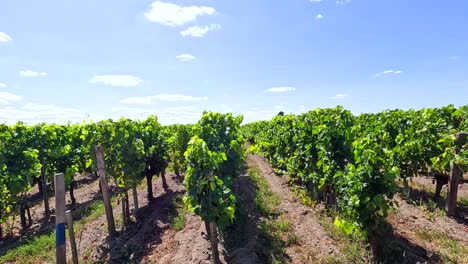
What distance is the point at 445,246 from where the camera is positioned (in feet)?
22.4

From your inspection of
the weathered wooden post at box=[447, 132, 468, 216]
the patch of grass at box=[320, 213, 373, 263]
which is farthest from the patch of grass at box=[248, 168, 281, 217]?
the weathered wooden post at box=[447, 132, 468, 216]

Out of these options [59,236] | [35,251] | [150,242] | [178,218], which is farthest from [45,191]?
[59,236]

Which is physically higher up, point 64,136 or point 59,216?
point 64,136

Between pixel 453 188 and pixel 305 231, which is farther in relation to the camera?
pixel 453 188

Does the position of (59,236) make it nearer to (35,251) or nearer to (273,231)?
(35,251)

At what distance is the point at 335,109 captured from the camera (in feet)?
36.9

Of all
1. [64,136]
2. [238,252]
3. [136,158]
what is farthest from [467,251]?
[64,136]

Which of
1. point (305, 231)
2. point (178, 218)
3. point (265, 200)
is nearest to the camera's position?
point (305, 231)

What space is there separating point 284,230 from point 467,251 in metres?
4.13

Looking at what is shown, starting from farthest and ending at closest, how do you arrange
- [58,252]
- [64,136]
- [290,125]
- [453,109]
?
[64,136], [290,125], [453,109], [58,252]

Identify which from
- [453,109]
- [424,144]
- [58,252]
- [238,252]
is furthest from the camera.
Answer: [453,109]

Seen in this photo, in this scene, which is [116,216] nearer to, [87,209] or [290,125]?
[87,209]

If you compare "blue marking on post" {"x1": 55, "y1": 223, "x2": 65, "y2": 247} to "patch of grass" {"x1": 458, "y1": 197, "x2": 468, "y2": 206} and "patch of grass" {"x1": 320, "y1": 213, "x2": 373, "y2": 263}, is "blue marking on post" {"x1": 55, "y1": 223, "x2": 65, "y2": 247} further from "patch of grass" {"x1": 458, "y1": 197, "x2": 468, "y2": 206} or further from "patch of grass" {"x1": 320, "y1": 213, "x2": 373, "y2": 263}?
"patch of grass" {"x1": 458, "y1": 197, "x2": 468, "y2": 206}

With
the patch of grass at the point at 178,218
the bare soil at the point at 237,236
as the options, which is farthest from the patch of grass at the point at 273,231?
the patch of grass at the point at 178,218
